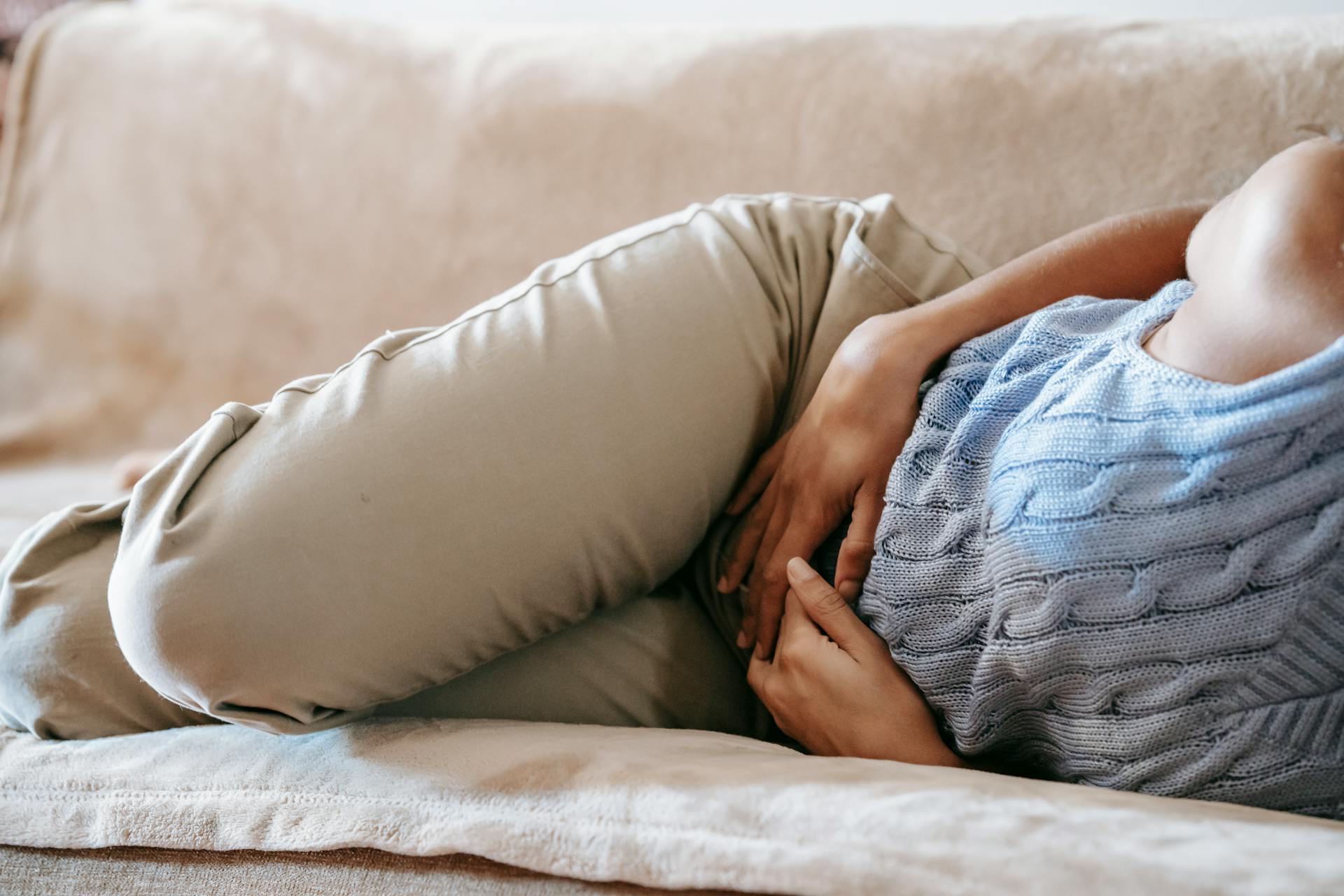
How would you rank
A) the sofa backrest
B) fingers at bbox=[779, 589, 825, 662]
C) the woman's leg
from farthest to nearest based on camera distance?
the sofa backrest
fingers at bbox=[779, 589, 825, 662]
the woman's leg

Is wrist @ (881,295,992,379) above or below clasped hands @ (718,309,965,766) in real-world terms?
above

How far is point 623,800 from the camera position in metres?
0.54

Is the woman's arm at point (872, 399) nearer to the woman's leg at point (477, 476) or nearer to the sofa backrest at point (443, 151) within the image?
the woman's leg at point (477, 476)

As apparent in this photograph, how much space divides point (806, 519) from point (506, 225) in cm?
63

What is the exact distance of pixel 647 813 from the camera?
53 cm

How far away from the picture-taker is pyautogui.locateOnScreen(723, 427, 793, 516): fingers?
2.52ft

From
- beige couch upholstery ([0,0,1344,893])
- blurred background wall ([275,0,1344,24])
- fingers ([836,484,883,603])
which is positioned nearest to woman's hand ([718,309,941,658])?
fingers ([836,484,883,603])

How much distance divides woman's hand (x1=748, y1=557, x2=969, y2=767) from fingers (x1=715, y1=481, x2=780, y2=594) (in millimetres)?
56

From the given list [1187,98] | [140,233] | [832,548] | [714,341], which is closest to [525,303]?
[714,341]

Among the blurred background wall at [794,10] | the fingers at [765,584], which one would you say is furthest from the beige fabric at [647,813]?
the blurred background wall at [794,10]

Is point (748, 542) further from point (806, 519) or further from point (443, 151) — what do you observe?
point (443, 151)

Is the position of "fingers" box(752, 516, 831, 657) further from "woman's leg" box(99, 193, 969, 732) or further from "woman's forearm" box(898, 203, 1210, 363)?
"woman's forearm" box(898, 203, 1210, 363)

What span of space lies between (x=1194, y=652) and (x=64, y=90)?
4.88 feet

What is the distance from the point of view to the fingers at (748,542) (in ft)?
2.50
